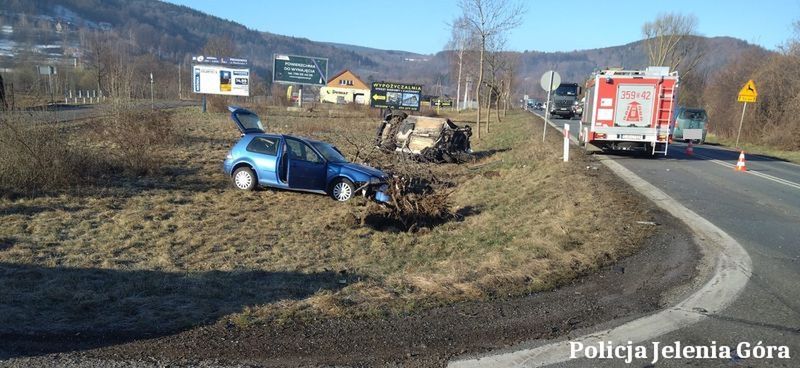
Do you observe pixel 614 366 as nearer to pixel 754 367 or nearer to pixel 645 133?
pixel 754 367

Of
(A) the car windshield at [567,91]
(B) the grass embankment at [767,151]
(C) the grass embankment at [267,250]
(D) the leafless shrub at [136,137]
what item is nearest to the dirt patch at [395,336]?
(C) the grass embankment at [267,250]

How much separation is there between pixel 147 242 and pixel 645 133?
1463cm

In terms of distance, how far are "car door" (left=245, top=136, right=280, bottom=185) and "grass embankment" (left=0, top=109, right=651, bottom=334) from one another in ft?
1.66

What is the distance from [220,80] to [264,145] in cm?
3763

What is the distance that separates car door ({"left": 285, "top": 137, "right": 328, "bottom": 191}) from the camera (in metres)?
12.6

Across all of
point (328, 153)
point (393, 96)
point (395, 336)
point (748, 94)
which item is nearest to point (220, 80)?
point (393, 96)

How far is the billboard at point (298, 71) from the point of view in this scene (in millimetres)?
50219

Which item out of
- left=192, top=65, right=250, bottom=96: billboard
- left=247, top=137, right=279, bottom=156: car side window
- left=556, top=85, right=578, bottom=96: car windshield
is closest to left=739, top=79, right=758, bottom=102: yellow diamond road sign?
left=556, top=85, right=578, bottom=96: car windshield

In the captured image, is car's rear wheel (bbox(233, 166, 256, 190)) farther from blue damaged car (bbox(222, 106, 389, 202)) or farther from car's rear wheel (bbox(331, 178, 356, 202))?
car's rear wheel (bbox(331, 178, 356, 202))

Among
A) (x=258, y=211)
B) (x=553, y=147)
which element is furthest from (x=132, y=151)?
(x=553, y=147)

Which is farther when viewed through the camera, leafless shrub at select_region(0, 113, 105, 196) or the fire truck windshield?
the fire truck windshield

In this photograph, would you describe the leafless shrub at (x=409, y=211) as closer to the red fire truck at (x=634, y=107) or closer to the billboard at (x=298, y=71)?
the red fire truck at (x=634, y=107)

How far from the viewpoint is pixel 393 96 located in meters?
47.7

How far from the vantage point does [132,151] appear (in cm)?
1485
